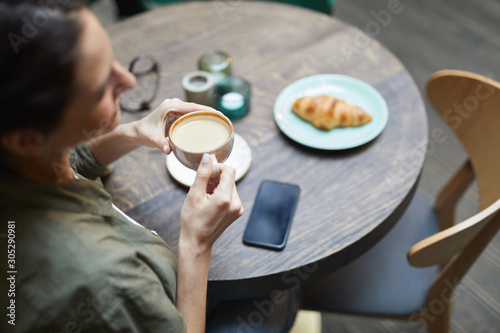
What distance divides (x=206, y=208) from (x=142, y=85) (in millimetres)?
632

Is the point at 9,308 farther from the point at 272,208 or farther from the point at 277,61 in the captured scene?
the point at 277,61

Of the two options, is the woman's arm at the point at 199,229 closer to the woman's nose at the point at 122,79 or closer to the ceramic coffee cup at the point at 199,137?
the ceramic coffee cup at the point at 199,137

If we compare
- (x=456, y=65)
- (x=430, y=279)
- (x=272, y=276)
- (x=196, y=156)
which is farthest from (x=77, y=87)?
(x=456, y=65)

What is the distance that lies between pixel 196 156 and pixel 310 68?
0.64m

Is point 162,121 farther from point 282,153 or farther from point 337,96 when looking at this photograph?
point 337,96

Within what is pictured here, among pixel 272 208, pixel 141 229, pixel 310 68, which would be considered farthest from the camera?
pixel 310 68

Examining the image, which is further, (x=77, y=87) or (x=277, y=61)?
(x=277, y=61)

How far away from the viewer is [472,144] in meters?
1.17

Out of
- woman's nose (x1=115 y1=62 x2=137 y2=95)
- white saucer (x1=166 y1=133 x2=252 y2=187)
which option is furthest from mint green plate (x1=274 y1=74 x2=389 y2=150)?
woman's nose (x1=115 y1=62 x2=137 y2=95)

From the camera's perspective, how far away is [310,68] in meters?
1.31

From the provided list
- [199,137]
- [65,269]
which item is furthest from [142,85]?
[65,269]

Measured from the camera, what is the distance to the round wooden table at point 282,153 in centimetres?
90

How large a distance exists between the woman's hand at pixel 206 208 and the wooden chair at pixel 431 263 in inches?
17.8

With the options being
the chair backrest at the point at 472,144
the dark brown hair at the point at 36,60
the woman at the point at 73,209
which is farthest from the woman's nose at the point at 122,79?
the chair backrest at the point at 472,144
